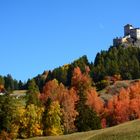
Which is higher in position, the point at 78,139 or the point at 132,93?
the point at 132,93

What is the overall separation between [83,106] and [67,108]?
→ 59.1 feet

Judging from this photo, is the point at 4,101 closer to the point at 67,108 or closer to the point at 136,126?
the point at 67,108

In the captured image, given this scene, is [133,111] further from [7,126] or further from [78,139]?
[78,139]

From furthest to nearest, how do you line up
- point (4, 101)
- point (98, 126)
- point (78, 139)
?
point (4, 101), point (98, 126), point (78, 139)

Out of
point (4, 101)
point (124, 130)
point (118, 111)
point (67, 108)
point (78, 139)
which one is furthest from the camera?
point (118, 111)

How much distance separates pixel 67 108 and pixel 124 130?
78041mm

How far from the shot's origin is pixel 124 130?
74625 millimetres

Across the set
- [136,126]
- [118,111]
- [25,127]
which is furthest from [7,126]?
[136,126]

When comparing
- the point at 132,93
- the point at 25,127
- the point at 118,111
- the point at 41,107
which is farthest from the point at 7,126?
the point at 132,93

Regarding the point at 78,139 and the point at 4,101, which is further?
the point at 4,101

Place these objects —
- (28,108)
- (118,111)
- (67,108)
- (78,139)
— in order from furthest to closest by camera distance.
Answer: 1. (118,111)
2. (67,108)
3. (28,108)
4. (78,139)

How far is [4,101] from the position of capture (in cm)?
13250

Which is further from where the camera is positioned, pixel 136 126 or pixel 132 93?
pixel 132 93

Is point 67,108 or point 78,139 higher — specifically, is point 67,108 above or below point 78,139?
above
